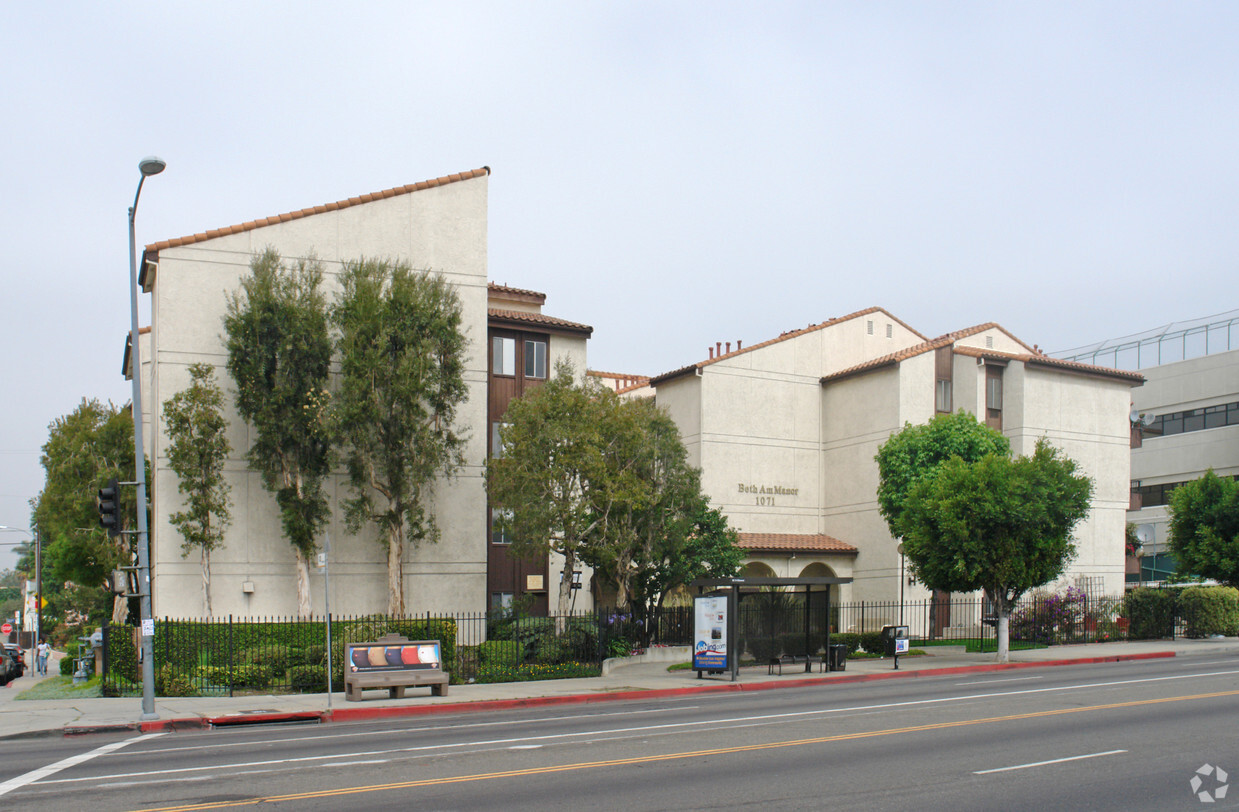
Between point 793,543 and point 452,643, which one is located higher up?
point 793,543

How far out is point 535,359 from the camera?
39656 mm

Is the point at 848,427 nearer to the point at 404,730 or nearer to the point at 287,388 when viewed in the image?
the point at 287,388

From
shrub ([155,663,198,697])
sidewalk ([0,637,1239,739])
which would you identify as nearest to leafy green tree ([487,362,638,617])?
sidewalk ([0,637,1239,739])

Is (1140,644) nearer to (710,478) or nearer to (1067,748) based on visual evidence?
(710,478)

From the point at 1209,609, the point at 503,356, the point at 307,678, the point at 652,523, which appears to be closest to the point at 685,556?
the point at 652,523

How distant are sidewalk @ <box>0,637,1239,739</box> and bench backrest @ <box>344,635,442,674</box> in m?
0.66

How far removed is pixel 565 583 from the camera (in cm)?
3250

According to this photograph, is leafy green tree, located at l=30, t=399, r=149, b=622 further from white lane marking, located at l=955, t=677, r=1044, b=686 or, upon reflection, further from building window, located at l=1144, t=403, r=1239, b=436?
building window, located at l=1144, t=403, r=1239, b=436

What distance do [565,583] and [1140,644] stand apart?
2023 centimetres

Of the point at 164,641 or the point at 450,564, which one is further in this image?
the point at 450,564

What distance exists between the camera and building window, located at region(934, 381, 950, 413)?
4794cm

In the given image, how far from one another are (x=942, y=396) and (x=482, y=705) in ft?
103

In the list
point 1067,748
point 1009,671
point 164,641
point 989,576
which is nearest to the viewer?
point 1067,748

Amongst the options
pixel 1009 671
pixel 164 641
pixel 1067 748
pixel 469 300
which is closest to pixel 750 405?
pixel 469 300
